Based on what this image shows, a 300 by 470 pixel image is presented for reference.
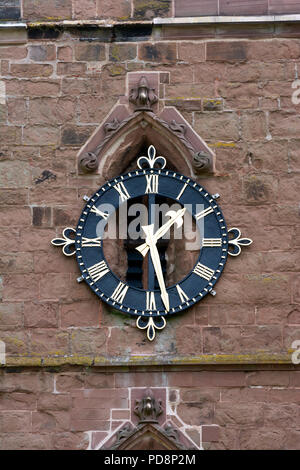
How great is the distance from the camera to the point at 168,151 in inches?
602

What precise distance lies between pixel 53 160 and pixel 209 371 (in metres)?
2.43

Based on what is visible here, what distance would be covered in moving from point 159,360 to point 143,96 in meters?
2.46

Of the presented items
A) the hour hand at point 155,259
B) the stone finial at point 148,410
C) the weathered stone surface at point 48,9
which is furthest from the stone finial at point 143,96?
the stone finial at point 148,410

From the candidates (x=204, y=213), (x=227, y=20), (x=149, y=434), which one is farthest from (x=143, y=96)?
(x=149, y=434)

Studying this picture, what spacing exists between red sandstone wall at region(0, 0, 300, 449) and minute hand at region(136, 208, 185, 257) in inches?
15.0

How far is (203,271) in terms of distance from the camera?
14.8m

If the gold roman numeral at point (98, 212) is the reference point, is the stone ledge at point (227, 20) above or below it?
above

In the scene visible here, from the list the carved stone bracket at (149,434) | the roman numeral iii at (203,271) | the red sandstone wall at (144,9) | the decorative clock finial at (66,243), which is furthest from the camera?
the red sandstone wall at (144,9)

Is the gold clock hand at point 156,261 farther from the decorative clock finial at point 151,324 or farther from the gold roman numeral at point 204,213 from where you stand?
the gold roman numeral at point 204,213

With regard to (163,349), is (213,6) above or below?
above

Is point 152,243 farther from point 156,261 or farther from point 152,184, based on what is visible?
point 152,184

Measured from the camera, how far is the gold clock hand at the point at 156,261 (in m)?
14.7
